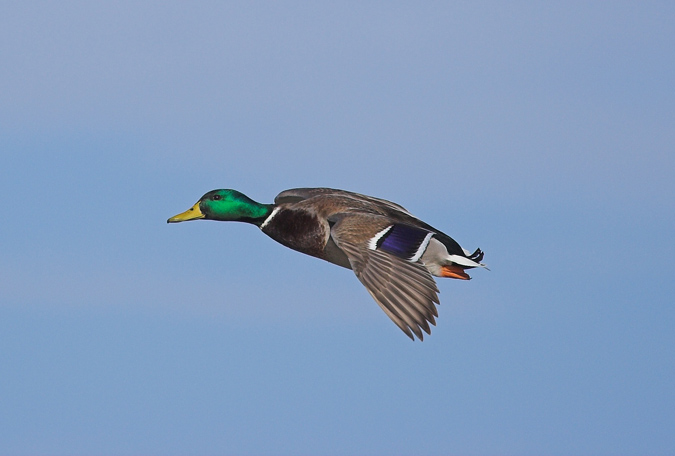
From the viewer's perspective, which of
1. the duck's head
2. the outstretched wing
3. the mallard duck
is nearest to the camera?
the outstretched wing

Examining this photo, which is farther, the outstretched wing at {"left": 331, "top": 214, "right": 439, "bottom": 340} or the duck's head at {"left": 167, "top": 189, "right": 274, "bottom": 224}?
the duck's head at {"left": 167, "top": 189, "right": 274, "bottom": 224}

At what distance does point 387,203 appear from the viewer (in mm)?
15578

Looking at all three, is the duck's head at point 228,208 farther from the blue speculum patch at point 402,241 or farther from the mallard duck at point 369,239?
the blue speculum patch at point 402,241

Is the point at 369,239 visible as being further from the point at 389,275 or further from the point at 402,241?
the point at 389,275

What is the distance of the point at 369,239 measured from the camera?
13.1 meters

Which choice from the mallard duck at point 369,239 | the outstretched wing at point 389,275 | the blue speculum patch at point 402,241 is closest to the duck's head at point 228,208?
the mallard duck at point 369,239

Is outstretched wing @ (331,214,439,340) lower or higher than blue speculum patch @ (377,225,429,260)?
lower

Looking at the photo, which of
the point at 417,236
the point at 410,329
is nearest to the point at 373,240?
the point at 417,236

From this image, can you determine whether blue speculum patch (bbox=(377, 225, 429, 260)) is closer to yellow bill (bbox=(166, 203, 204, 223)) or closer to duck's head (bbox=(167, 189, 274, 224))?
duck's head (bbox=(167, 189, 274, 224))

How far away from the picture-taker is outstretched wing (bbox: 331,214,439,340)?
1209 centimetres

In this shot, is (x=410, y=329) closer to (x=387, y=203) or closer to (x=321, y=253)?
(x=321, y=253)

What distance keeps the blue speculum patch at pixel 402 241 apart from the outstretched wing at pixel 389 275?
0.10 ft

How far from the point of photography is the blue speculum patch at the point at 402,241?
42.4 feet

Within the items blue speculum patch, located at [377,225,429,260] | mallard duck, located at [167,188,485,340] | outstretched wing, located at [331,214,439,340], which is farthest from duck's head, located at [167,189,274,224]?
blue speculum patch, located at [377,225,429,260]
